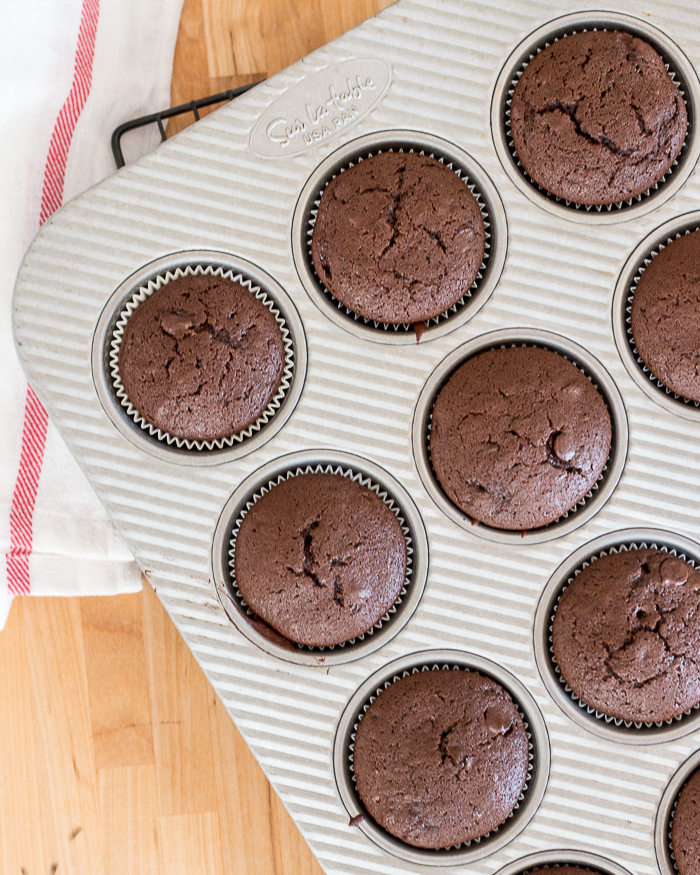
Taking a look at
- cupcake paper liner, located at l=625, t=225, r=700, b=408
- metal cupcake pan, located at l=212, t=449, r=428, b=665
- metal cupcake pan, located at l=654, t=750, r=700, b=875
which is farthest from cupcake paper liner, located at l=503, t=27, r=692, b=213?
metal cupcake pan, located at l=654, t=750, r=700, b=875

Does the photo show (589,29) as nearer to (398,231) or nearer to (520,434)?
(398,231)

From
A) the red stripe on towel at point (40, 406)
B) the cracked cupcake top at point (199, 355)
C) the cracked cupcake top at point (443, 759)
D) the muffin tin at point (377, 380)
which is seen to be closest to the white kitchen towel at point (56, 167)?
the red stripe on towel at point (40, 406)

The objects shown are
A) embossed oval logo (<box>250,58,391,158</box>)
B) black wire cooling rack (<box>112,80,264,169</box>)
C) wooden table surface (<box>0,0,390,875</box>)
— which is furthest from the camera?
wooden table surface (<box>0,0,390,875</box>)

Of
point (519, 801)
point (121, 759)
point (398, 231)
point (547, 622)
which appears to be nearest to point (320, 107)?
point (398, 231)

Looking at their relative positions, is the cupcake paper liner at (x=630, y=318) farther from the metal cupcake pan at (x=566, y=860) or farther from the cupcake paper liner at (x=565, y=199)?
the metal cupcake pan at (x=566, y=860)

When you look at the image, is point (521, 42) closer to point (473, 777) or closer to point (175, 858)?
point (473, 777)

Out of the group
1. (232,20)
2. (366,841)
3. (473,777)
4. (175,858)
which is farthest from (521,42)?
(175,858)

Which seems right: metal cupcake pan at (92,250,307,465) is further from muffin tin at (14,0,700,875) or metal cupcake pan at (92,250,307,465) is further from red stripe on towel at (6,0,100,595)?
red stripe on towel at (6,0,100,595)
